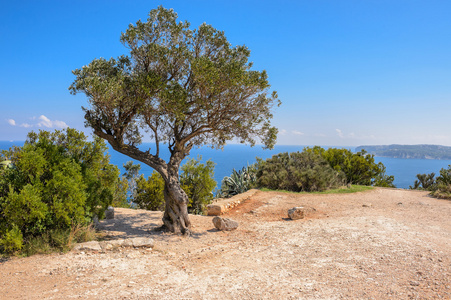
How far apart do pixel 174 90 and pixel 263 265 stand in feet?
16.4

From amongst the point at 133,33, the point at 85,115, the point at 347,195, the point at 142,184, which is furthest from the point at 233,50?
the point at 347,195

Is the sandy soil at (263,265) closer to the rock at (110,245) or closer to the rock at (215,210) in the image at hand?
the rock at (110,245)

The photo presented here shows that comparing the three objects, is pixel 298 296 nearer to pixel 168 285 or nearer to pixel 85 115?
pixel 168 285

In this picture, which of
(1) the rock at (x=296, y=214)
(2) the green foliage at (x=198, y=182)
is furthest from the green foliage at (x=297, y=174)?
(1) the rock at (x=296, y=214)

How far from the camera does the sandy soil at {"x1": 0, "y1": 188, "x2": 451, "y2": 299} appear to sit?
15.0 feet

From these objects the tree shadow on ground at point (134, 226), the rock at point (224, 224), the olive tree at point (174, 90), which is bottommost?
the tree shadow on ground at point (134, 226)

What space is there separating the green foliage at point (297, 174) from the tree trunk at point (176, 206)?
9774 mm

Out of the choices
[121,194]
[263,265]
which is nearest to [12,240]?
[263,265]

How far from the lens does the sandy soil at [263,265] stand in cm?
457

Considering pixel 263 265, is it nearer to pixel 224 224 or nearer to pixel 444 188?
pixel 224 224

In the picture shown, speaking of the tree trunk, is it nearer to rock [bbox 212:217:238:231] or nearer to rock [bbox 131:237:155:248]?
rock [bbox 212:217:238:231]

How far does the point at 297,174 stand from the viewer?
1725 cm

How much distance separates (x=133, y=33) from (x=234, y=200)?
8753 mm

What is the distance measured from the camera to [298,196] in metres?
15.5
